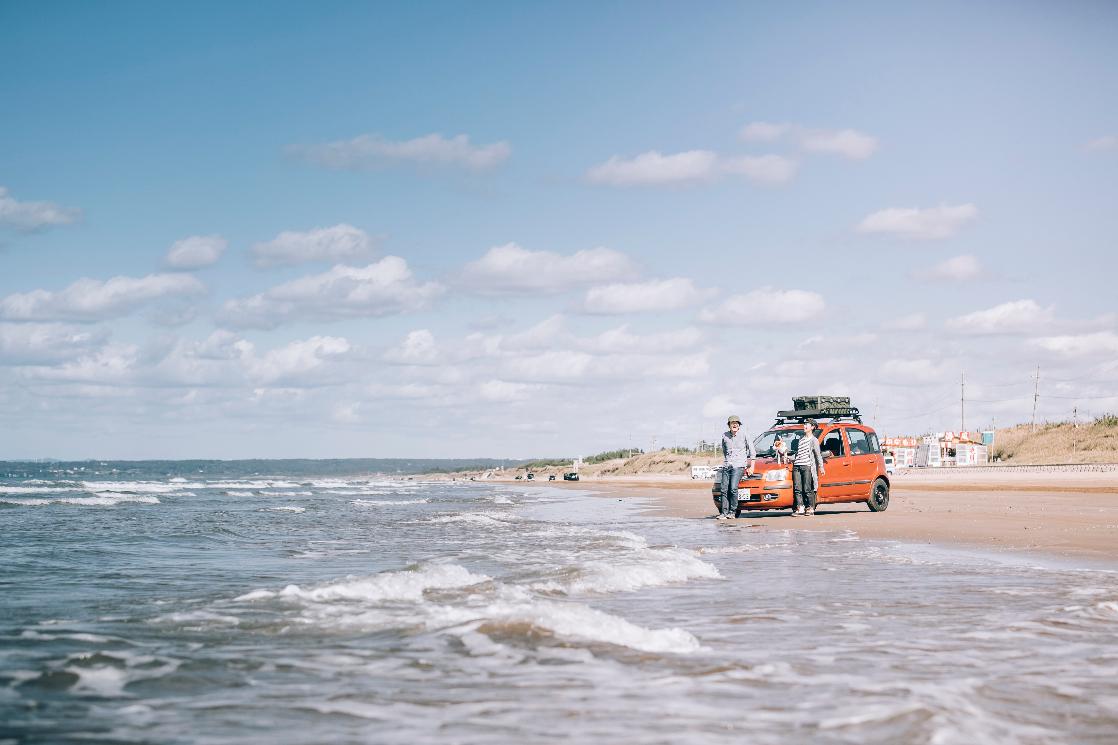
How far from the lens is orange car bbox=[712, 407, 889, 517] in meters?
20.5

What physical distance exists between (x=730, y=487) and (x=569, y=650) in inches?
565

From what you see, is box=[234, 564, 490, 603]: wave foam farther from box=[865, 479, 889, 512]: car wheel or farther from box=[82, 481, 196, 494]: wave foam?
box=[82, 481, 196, 494]: wave foam

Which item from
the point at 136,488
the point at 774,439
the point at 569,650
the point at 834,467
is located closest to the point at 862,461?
the point at 834,467

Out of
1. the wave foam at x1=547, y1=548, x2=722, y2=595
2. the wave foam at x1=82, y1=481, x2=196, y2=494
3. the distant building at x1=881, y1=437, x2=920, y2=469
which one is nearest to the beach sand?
the wave foam at x1=547, y1=548, x2=722, y2=595

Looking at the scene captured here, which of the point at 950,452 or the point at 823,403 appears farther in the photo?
the point at 950,452

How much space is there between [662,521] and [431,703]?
17.0 meters

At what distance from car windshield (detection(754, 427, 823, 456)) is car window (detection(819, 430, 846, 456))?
15.8 inches

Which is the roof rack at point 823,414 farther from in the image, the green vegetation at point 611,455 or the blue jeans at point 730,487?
the green vegetation at point 611,455

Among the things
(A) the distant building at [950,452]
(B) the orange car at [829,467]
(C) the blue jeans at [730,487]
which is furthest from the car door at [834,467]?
(A) the distant building at [950,452]

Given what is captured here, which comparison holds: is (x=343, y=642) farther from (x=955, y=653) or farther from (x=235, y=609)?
(x=955, y=653)

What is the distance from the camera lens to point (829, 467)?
21.4m

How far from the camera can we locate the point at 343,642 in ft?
23.1

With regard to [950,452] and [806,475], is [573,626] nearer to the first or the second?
[806,475]

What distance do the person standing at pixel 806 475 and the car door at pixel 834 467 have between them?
1.32ft
